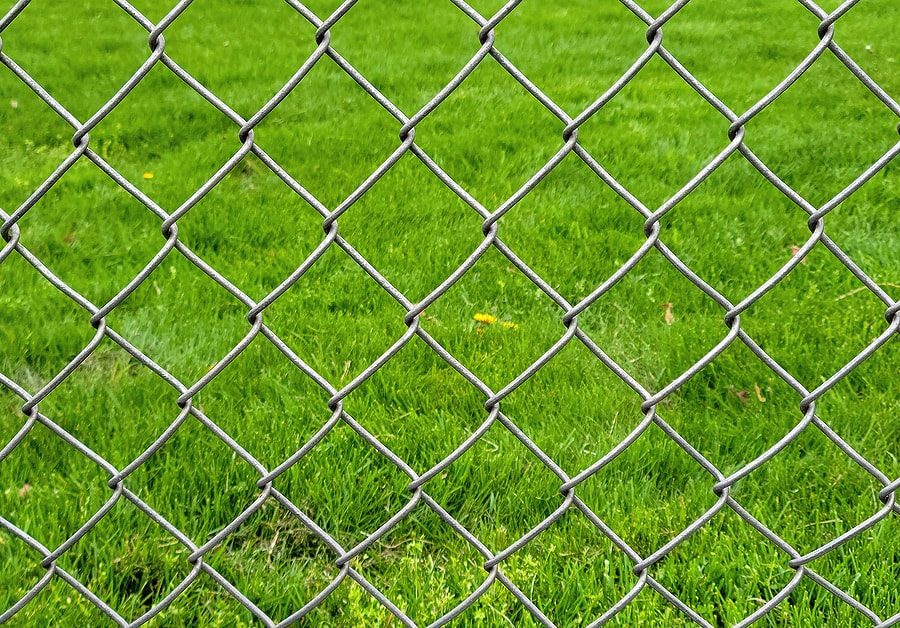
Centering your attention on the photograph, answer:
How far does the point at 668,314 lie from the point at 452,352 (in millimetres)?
739

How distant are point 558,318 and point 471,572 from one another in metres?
1.15

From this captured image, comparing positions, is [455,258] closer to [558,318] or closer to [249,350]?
[558,318]

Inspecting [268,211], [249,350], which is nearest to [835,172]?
[268,211]

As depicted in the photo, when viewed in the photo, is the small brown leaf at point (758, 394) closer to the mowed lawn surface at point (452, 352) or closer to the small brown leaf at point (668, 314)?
the mowed lawn surface at point (452, 352)

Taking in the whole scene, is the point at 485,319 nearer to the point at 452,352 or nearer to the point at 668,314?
the point at 452,352

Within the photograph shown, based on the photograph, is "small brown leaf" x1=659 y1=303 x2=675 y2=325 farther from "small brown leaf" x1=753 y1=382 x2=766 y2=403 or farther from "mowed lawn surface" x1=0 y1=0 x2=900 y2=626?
"small brown leaf" x1=753 y1=382 x2=766 y2=403

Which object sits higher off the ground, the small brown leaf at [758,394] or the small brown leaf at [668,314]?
the small brown leaf at [668,314]

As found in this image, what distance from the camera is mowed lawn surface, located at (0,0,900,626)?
5.31ft

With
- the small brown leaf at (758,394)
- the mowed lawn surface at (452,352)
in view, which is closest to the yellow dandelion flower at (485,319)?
the mowed lawn surface at (452,352)

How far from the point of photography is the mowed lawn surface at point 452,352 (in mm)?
1619

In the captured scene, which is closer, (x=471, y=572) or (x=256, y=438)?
(x=471, y=572)

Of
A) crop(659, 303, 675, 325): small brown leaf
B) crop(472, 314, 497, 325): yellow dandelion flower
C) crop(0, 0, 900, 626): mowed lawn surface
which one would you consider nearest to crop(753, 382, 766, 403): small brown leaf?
crop(0, 0, 900, 626): mowed lawn surface

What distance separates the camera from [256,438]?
6.48 feet

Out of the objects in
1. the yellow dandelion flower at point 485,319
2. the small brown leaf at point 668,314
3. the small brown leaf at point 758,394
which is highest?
the yellow dandelion flower at point 485,319
